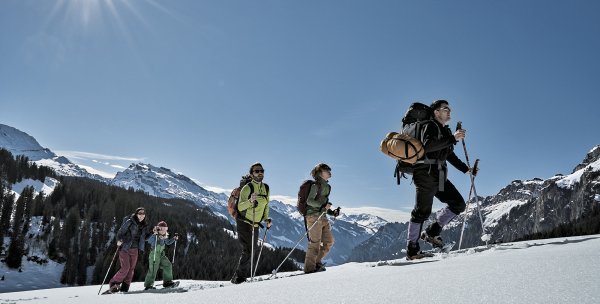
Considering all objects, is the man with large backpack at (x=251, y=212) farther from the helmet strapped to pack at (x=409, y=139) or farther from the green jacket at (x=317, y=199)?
the helmet strapped to pack at (x=409, y=139)

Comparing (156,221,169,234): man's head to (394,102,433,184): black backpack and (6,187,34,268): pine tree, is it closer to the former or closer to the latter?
(394,102,433,184): black backpack

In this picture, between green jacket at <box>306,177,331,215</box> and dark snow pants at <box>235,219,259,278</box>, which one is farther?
green jacket at <box>306,177,331,215</box>

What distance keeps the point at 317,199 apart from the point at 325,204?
0.76 ft

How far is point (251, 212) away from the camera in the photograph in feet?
29.0

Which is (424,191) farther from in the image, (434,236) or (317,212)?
(317,212)

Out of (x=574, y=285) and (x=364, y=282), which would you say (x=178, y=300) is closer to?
(x=364, y=282)

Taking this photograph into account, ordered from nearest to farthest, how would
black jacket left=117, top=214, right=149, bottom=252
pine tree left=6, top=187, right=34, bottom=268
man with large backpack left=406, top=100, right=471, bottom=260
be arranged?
man with large backpack left=406, top=100, right=471, bottom=260 → black jacket left=117, top=214, right=149, bottom=252 → pine tree left=6, top=187, right=34, bottom=268

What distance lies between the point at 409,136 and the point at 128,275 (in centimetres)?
810

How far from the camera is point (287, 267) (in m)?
106

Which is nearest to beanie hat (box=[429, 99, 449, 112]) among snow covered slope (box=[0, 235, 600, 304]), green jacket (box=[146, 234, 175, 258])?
snow covered slope (box=[0, 235, 600, 304])

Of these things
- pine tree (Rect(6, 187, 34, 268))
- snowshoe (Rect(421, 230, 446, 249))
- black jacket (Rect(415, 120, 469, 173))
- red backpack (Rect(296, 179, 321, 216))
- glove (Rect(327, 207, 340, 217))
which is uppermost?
black jacket (Rect(415, 120, 469, 173))

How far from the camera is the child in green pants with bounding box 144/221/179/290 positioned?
33.0 ft

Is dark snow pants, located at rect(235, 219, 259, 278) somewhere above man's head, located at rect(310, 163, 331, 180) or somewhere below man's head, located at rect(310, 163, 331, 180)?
below

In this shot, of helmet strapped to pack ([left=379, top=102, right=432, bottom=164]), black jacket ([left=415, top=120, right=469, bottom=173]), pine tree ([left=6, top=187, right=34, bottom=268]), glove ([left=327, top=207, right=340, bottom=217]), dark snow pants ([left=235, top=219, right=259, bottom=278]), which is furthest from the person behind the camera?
pine tree ([left=6, top=187, right=34, bottom=268])
